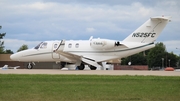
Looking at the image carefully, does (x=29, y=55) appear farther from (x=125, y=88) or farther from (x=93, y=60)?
(x=125, y=88)

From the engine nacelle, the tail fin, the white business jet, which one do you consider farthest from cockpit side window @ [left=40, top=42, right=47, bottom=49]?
the tail fin

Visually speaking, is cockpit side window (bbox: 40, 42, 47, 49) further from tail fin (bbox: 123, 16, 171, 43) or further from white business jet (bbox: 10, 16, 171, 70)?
tail fin (bbox: 123, 16, 171, 43)

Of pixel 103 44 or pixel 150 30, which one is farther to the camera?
pixel 103 44

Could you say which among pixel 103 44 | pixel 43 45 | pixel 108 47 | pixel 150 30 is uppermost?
pixel 150 30

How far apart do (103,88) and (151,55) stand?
109067 mm

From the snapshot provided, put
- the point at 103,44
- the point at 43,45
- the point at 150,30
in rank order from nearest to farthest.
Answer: the point at 150,30, the point at 103,44, the point at 43,45

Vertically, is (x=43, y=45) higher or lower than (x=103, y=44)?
higher

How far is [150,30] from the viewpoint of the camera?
122ft

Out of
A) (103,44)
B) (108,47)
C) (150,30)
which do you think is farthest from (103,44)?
(150,30)

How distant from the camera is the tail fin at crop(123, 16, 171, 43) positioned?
121 feet

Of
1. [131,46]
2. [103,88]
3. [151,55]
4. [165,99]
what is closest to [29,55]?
[131,46]

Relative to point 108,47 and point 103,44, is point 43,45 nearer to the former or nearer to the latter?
point 103,44

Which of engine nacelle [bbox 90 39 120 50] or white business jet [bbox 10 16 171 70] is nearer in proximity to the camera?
white business jet [bbox 10 16 171 70]

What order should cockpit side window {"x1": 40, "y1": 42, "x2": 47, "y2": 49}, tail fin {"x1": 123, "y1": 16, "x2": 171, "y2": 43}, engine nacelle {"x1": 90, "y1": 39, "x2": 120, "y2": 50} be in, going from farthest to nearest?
1. cockpit side window {"x1": 40, "y1": 42, "x2": 47, "y2": 49}
2. engine nacelle {"x1": 90, "y1": 39, "x2": 120, "y2": 50}
3. tail fin {"x1": 123, "y1": 16, "x2": 171, "y2": 43}
